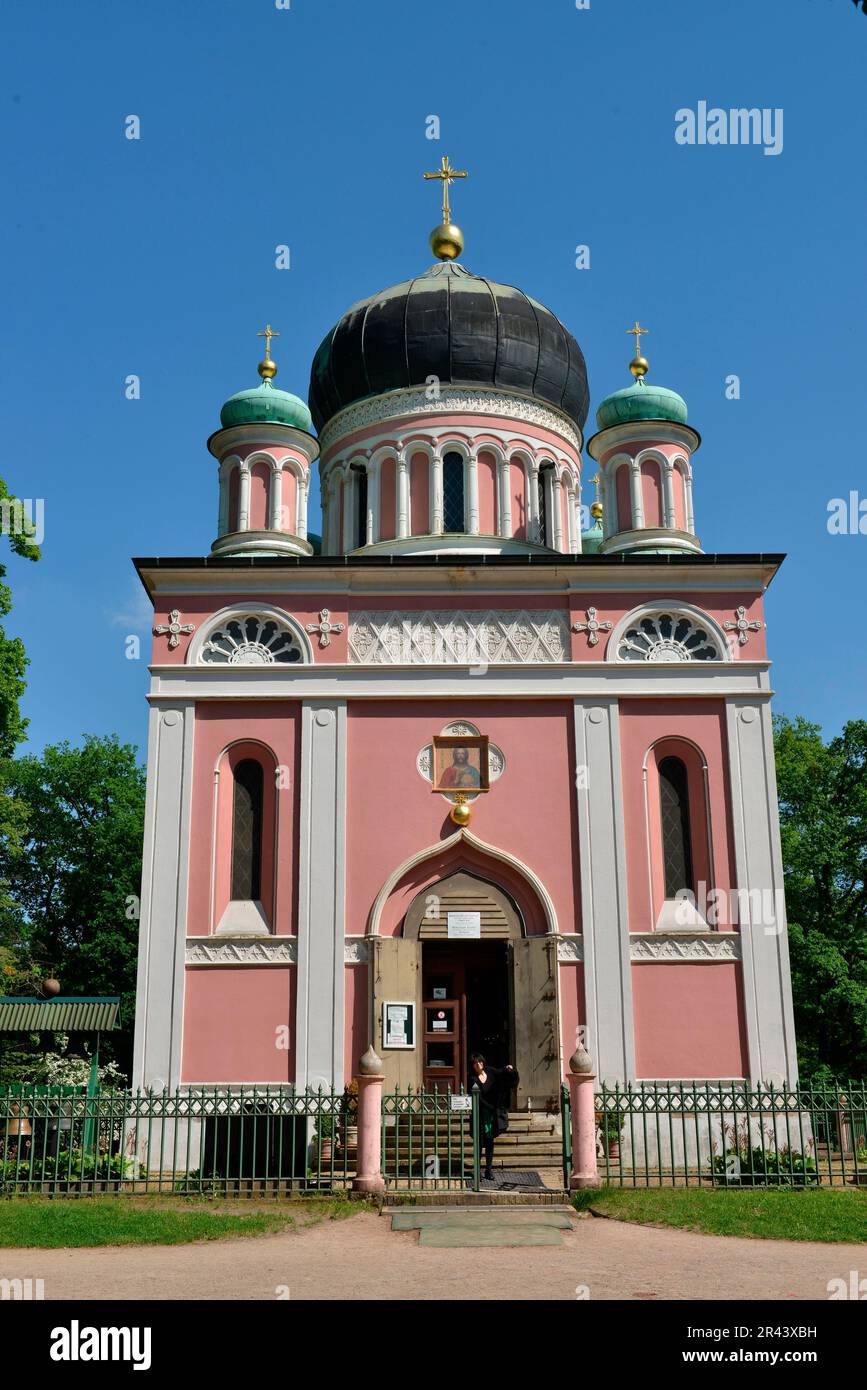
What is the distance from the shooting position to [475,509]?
21.7m

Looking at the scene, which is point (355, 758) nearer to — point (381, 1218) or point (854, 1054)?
point (381, 1218)

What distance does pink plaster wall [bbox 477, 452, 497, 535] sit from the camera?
856 inches

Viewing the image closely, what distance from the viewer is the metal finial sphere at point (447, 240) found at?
24.1m

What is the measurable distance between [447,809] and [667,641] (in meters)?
4.16

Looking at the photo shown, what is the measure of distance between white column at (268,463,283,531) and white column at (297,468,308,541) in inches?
13.1

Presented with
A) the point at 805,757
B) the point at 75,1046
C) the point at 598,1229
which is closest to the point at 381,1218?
the point at 598,1229

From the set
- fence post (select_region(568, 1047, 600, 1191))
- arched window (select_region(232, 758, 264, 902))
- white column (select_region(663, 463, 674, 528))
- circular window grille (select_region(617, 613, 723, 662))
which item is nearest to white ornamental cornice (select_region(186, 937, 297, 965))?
arched window (select_region(232, 758, 264, 902))

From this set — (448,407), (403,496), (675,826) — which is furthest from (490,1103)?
(448,407)

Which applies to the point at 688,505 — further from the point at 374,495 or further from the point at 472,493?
the point at 374,495

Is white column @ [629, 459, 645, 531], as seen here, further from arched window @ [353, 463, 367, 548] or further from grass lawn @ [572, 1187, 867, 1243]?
grass lawn @ [572, 1187, 867, 1243]

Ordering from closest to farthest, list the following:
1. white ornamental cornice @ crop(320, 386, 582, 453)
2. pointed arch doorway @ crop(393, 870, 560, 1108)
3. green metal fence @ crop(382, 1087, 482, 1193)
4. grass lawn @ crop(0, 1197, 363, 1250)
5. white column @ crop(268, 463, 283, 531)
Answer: grass lawn @ crop(0, 1197, 363, 1250)
green metal fence @ crop(382, 1087, 482, 1193)
pointed arch doorway @ crop(393, 870, 560, 1108)
white column @ crop(268, 463, 283, 531)
white ornamental cornice @ crop(320, 386, 582, 453)

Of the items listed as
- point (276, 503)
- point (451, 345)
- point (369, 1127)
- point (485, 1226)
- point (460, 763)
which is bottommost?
point (485, 1226)

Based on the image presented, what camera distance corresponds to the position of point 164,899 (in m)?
17.7

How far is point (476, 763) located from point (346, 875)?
8.16 ft
